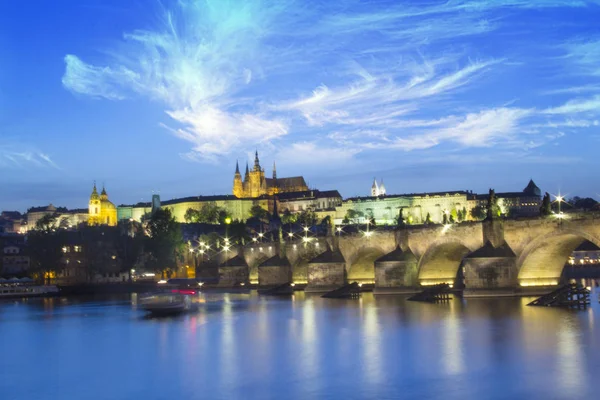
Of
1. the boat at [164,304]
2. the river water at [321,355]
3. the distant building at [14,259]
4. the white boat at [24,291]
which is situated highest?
the distant building at [14,259]

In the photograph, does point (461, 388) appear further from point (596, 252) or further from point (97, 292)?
point (596, 252)

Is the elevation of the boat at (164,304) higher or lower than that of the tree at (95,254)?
lower

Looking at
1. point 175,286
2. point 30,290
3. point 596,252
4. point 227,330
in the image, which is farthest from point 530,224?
point 596,252

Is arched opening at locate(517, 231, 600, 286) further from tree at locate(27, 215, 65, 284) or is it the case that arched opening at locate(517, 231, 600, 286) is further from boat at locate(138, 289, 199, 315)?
tree at locate(27, 215, 65, 284)

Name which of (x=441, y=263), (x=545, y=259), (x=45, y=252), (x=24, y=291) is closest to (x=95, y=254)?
(x=45, y=252)

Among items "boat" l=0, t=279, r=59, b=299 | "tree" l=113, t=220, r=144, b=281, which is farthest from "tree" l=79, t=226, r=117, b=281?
"boat" l=0, t=279, r=59, b=299

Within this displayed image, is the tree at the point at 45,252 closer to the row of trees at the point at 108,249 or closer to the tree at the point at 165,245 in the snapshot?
the row of trees at the point at 108,249

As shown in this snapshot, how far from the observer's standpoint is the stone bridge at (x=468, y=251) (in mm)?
49812

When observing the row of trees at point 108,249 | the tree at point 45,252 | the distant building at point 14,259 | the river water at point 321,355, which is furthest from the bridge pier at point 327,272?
the distant building at point 14,259

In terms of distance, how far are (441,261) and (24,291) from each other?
5283 centimetres

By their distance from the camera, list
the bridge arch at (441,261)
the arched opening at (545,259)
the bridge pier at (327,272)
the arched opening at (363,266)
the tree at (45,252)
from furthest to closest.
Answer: the tree at (45,252)
the bridge pier at (327,272)
the arched opening at (363,266)
the bridge arch at (441,261)
the arched opening at (545,259)

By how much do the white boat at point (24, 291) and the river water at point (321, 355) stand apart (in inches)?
1583

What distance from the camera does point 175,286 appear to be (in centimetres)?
9606

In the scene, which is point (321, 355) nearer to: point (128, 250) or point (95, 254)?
point (95, 254)
